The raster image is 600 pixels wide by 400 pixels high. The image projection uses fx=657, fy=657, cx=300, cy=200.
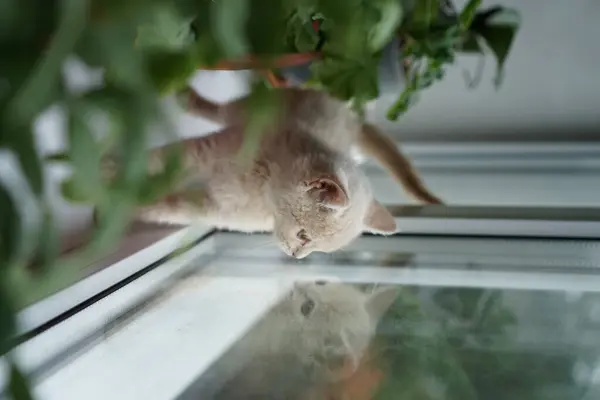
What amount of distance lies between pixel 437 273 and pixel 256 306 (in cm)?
37

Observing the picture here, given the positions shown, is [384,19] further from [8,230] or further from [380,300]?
[380,300]

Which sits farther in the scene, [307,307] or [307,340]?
[307,307]

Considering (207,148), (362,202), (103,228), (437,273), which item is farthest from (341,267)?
(103,228)

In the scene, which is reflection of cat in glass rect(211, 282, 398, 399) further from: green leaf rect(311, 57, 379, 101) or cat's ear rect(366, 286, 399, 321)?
green leaf rect(311, 57, 379, 101)

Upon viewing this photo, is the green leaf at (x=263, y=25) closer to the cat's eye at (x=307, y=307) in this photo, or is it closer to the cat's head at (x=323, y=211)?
the cat's head at (x=323, y=211)

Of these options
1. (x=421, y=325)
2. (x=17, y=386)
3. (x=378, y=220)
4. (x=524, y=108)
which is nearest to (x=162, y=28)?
(x=17, y=386)

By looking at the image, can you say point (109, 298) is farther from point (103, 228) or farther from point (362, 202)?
point (103, 228)

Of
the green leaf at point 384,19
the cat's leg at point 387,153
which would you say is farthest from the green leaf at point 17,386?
the cat's leg at point 387,153

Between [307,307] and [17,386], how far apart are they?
91cm

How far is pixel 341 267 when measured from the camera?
1361 millimetres

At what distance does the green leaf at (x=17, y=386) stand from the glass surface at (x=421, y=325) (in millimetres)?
662

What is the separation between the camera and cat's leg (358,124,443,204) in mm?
1162

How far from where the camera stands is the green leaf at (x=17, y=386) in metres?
0.32

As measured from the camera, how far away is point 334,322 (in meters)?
1.16
